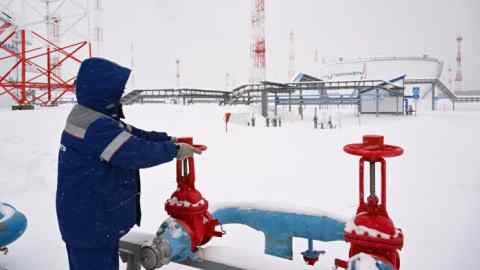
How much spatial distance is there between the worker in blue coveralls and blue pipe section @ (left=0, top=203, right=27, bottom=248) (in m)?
0.98

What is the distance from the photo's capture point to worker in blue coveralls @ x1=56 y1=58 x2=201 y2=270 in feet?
5.30

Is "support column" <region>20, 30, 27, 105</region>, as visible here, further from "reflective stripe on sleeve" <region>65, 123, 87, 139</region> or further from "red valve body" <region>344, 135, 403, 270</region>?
"red valve body" <region>344, 135, 403, 270</region>

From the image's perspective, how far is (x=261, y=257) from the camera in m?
1.90

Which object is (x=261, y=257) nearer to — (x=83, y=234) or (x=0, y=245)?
(x=83, y=234)

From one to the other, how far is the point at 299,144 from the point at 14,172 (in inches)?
→ 265

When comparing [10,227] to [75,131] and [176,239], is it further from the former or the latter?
[176,239]

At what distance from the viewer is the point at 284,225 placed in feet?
8.40

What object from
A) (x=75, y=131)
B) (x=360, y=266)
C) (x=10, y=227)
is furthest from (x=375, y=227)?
(x=10, y=227)

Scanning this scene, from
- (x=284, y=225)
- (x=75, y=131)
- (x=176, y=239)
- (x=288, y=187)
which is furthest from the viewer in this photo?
(x=288, y=187)

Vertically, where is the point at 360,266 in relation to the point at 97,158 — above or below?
below

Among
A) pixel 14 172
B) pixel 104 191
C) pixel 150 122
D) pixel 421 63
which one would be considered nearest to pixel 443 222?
pixel 104 191

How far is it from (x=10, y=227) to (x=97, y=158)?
1325 mm

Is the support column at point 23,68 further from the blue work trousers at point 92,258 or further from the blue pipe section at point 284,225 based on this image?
the blue work trousers at point 92,258

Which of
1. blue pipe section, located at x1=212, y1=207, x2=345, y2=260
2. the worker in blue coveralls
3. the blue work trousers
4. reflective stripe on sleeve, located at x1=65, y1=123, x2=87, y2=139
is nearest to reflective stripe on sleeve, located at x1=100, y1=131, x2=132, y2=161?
the worker in blue coveralls
